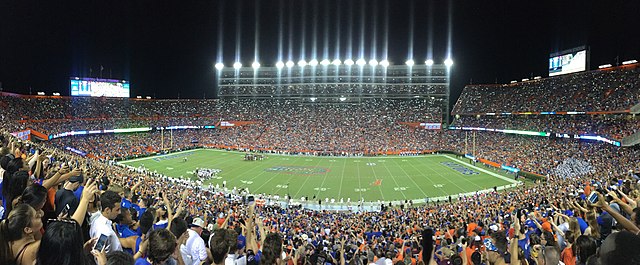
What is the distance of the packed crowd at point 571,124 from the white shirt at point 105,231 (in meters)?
43.7

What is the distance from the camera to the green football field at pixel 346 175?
30703 millimetres

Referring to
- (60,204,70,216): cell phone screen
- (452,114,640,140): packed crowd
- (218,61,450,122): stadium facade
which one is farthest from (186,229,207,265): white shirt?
(218,61,450,122): stadium facade

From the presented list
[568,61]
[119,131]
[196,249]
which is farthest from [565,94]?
[119,131]

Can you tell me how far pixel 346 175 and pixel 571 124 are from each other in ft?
104

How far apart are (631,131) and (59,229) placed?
46609 mm

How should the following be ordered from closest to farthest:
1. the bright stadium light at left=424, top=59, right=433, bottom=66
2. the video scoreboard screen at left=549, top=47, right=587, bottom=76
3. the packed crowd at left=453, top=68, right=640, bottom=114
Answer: the packed crowd at left=453, top=68, right=640, bottom=114, the video scoreboard screen at left=549, top=47, right=587, bottom=76, the bright stadium light at left=424, top=59, right=433, bottom=66

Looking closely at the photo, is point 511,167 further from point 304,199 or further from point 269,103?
point 269,103

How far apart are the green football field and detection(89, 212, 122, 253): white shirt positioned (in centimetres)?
2465

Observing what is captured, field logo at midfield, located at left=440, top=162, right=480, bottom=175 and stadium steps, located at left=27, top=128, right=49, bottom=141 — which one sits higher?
stadium steps, located at left=27, top=128, right=49, bottom=141

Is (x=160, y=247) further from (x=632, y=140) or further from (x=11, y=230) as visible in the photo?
(x=632, y=140)

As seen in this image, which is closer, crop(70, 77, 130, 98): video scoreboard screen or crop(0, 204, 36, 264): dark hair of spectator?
crop(0, 204, 36, 264): dark hair of spectator

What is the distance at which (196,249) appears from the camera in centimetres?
464

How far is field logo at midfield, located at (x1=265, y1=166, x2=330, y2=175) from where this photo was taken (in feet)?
133

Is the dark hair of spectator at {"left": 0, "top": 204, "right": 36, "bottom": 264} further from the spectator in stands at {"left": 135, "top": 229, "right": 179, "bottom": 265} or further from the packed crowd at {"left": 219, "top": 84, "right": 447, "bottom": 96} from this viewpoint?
the packed crowd at {"left": 219, "top": 84, "right": 447, "bottom": 96}
